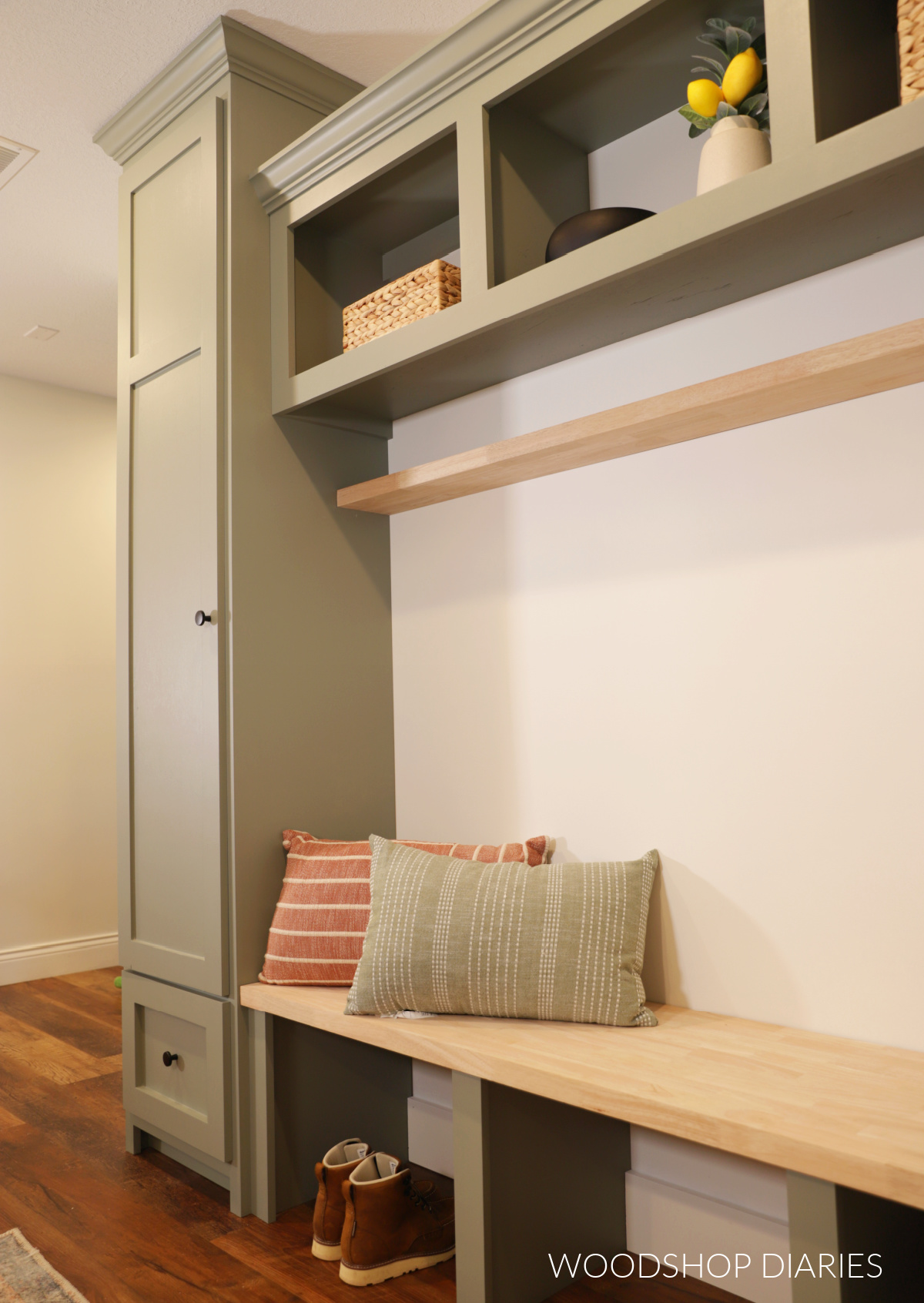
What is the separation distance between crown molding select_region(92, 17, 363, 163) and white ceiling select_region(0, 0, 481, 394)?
0.07 ft

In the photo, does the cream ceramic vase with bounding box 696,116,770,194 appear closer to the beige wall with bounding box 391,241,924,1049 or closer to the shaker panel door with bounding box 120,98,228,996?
the beige wall with bounding box 391,241,924,1049

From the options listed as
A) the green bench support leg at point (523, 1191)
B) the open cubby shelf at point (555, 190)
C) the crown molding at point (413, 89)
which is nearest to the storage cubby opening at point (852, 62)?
the open cubby shelf at point (555, 190)

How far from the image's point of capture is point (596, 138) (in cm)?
A: 196

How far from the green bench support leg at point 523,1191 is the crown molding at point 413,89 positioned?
1.82m

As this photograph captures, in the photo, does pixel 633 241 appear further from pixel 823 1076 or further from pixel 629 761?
pixel 823 1076

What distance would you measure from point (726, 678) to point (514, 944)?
623 mm

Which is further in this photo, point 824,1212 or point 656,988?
point 656,988

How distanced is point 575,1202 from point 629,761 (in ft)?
2.71

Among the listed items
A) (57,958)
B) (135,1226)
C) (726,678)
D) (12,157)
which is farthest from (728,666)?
(57,958)

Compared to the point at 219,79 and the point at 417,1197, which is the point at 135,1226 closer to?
the point at 417,1197

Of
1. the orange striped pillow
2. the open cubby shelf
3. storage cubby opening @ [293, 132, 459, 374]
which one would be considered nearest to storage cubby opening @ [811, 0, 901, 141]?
the open cubby shelf

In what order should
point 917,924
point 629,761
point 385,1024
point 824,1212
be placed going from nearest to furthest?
1. point 824,1212
2. point 917,924
3. point 385,1024
4. point 629,761

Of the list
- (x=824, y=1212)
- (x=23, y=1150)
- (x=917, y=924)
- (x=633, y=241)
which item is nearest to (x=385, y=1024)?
(x=824, y=1212)

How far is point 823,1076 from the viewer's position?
1.36 meters
